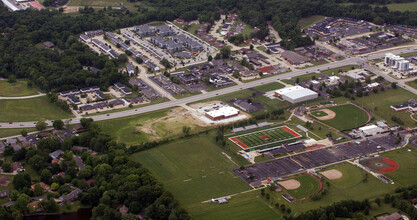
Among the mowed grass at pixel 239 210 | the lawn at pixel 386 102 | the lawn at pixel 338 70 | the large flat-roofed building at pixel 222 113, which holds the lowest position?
the lawn at pixel 386 102

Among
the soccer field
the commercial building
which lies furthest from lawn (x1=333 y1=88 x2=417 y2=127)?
the soccer field

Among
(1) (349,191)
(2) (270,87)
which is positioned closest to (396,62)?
(2) (270,87)

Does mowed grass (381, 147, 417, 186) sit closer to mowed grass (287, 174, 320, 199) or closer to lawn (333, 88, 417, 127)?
mowed grass (287, 174, 320, 199)

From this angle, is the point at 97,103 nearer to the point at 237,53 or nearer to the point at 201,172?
the point at 201,172

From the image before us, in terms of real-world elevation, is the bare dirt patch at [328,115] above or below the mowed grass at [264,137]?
below

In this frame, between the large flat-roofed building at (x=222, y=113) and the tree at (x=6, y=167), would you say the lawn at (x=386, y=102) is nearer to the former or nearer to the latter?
the large flat-roofed building at (x=222, y=113)

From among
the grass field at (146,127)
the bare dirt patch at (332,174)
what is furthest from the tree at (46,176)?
the bare dirt patch at (332,174)

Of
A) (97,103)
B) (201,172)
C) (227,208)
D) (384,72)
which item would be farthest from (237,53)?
(227,208)
